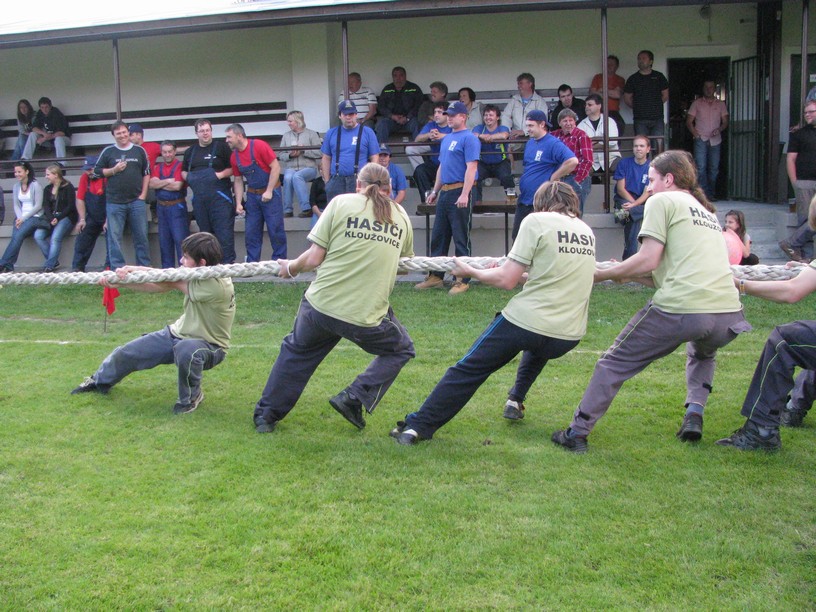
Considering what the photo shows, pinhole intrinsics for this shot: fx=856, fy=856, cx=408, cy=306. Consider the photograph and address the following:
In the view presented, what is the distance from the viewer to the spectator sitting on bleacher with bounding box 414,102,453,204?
12266mm

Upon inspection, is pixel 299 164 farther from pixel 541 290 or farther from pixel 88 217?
pixel 541 290

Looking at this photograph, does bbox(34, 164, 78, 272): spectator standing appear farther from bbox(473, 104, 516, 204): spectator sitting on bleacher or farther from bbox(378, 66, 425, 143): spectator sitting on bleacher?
bbox(473, 104, 516, 204): spectator sitting on bleacher

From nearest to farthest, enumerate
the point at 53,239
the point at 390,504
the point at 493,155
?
1. the point at 390,504
2. the point at 493,155
3. the point at 53,239

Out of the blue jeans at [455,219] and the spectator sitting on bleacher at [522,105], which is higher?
the spectator sitting on bleacher at [522,105]

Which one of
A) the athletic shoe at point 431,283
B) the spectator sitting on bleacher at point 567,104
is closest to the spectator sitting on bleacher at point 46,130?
the athletic shoe at point 431,283

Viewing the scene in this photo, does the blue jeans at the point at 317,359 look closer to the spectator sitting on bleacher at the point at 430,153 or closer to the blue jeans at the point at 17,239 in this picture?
the spectator sitting on bleacher at the point at 430,153

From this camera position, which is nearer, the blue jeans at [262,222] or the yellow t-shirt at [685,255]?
the yellow t-shirt at [685,255]

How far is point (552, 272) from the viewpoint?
4996mm

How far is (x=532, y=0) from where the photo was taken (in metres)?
12.0

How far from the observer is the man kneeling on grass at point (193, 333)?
5.90 metres

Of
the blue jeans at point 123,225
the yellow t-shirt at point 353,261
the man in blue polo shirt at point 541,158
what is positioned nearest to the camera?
the yellow t-shirt at point 353,261

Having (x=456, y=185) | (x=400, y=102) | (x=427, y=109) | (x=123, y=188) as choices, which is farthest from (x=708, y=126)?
(x=123, y=188)

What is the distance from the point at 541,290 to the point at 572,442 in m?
0.95

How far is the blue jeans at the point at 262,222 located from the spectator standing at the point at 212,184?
319mm
